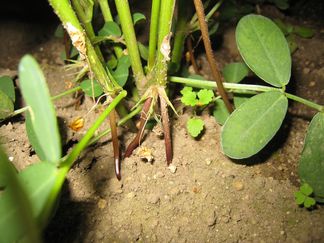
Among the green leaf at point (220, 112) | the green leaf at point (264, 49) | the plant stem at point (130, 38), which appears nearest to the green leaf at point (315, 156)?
the green leaf at point (264, 49)

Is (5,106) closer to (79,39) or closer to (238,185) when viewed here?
(79,39)

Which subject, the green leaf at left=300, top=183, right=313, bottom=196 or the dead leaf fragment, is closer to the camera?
the green leaf at left=300, top=183, right=313, bottom=196

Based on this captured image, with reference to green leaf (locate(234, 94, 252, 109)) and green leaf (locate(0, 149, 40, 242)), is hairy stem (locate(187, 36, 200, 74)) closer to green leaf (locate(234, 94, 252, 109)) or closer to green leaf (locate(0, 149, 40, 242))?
green leaf (locate(234, 94, 252, 109))

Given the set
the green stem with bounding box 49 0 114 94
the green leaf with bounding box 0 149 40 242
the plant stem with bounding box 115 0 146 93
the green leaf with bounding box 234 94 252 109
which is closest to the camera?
the green leaf with bounding box 0 149 40 242

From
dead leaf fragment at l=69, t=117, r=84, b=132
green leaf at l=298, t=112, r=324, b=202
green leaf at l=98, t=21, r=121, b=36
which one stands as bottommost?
green leaf at l=298, t=112, r=324, b=202

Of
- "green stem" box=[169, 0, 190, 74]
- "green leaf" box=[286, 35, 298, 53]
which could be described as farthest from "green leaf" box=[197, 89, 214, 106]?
"green leaf" box=[286, 35, 298, 53]

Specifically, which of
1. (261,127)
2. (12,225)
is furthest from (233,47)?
(12,225)

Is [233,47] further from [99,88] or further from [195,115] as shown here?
[99,88]
